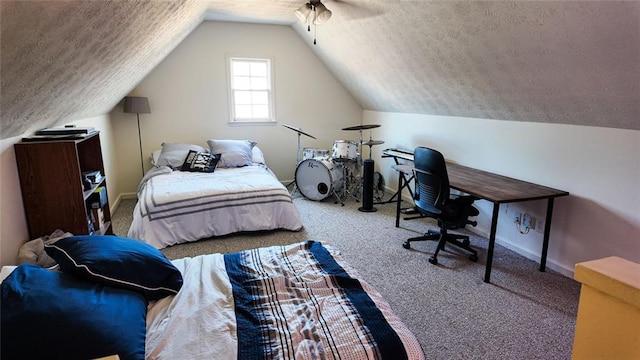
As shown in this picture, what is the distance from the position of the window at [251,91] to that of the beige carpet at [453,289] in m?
2.25

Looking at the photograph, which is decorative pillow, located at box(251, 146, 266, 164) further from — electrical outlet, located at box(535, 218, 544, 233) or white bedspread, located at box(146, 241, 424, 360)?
electrical outlet, located at box(535, 218, 544, 233)

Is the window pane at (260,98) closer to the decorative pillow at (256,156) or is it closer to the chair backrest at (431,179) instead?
the decorative pillow at (256,156)

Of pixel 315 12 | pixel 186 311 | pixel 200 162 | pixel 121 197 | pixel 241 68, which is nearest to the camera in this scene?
pixel 186 311

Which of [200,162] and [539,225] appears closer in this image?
[539,225]

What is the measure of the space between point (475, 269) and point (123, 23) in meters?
3.11

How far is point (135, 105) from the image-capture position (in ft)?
15.3

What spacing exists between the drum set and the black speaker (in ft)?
1.23

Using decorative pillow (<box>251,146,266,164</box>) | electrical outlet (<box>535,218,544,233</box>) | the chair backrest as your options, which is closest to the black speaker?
the chair backrest

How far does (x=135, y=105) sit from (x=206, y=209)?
215cm

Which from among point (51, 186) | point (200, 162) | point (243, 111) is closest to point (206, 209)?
point (200, 162)

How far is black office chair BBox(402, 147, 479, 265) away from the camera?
9.64ft

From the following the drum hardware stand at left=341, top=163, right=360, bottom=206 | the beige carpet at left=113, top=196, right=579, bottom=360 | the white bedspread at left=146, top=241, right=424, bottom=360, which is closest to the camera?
the white bedspread at left=146, top=241, right=424, bottom=360

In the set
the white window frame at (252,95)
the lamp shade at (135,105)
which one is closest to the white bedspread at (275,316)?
the lamp shade at (135,105)

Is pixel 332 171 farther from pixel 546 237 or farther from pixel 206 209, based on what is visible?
pixel 546 237
